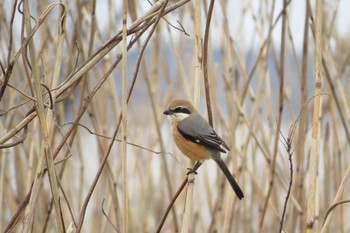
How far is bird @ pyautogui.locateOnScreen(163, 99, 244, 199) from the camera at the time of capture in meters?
1.95

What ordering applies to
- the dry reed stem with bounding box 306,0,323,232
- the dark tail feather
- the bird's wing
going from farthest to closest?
the bird's wing
the dark tail feather
the dry reed stem with bounding box 306,0,323,232

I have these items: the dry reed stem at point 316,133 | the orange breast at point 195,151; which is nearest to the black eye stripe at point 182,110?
the orange breast at point 195,151

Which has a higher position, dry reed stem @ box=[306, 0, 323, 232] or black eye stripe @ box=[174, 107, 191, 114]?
black eye stripe @ box=[174, 107, 191, 114]

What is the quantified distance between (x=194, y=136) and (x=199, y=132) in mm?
39

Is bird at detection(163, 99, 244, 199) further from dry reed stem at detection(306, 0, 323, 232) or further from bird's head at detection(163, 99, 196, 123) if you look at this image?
dry reed stem at detection(306, 0, 323, 232)

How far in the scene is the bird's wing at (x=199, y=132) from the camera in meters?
1.93

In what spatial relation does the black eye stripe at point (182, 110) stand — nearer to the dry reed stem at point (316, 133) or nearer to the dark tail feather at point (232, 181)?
the dark tail feather at point (232, 181)

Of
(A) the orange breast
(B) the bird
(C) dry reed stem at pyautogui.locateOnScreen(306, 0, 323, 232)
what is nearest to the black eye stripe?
(B) the bird

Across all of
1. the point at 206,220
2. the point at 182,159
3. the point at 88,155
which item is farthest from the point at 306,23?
the point at 88,155

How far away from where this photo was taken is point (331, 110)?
2.35 m

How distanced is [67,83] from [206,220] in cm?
216

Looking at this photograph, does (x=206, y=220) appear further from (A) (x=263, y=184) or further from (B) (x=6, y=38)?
(B) (x=6, y=38)

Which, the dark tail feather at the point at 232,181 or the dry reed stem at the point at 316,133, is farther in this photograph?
the dark tail feather at the point at 232,181

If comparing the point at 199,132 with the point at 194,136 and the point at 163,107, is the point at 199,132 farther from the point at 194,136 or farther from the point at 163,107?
the point at 163,107
